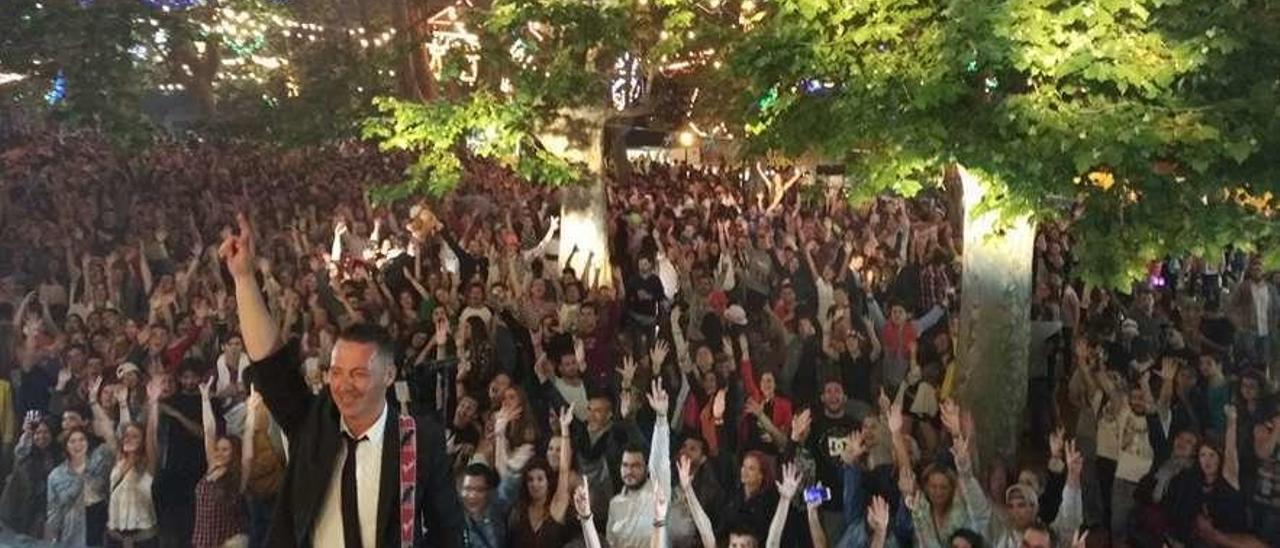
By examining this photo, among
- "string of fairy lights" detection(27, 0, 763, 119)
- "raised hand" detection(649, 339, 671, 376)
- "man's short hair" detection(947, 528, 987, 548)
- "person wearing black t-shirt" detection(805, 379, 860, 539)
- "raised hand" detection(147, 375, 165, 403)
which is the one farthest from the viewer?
"string of fairy lights" detection(27, 0, 763, 119)

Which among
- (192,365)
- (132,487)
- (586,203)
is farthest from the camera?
(586,203)

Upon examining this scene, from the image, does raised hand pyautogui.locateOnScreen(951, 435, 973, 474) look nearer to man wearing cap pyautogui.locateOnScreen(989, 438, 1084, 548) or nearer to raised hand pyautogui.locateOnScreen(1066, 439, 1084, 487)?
man wearing cap pyautogui.locateOnScreen(989, 438, 1084, 548)

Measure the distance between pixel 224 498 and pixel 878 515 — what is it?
2.79m

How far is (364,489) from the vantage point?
293 centimetres

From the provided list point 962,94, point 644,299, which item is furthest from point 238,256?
point 644,299

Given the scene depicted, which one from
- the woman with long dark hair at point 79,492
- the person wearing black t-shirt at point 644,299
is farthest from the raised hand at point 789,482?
the person wearing black t-shirt at point 644,299

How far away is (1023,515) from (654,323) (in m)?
4.18

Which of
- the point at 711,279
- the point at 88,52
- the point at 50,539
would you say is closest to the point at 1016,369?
the point at 711,279

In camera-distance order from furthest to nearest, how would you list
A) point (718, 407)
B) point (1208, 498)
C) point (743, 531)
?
1. point (718, 407)
2. point (1208, 498)
3. point (743, 531)

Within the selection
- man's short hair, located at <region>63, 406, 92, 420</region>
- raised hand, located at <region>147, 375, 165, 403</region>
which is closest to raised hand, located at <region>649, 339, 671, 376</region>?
raised hand, located at <region>147, 375, 165, 403</region>

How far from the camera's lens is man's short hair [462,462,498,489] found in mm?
5109

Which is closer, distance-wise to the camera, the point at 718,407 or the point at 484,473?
the point at 484,473

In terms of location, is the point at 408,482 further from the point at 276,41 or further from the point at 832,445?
the point at 276,41

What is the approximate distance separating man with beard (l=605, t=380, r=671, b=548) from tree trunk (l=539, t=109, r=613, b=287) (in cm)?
475
